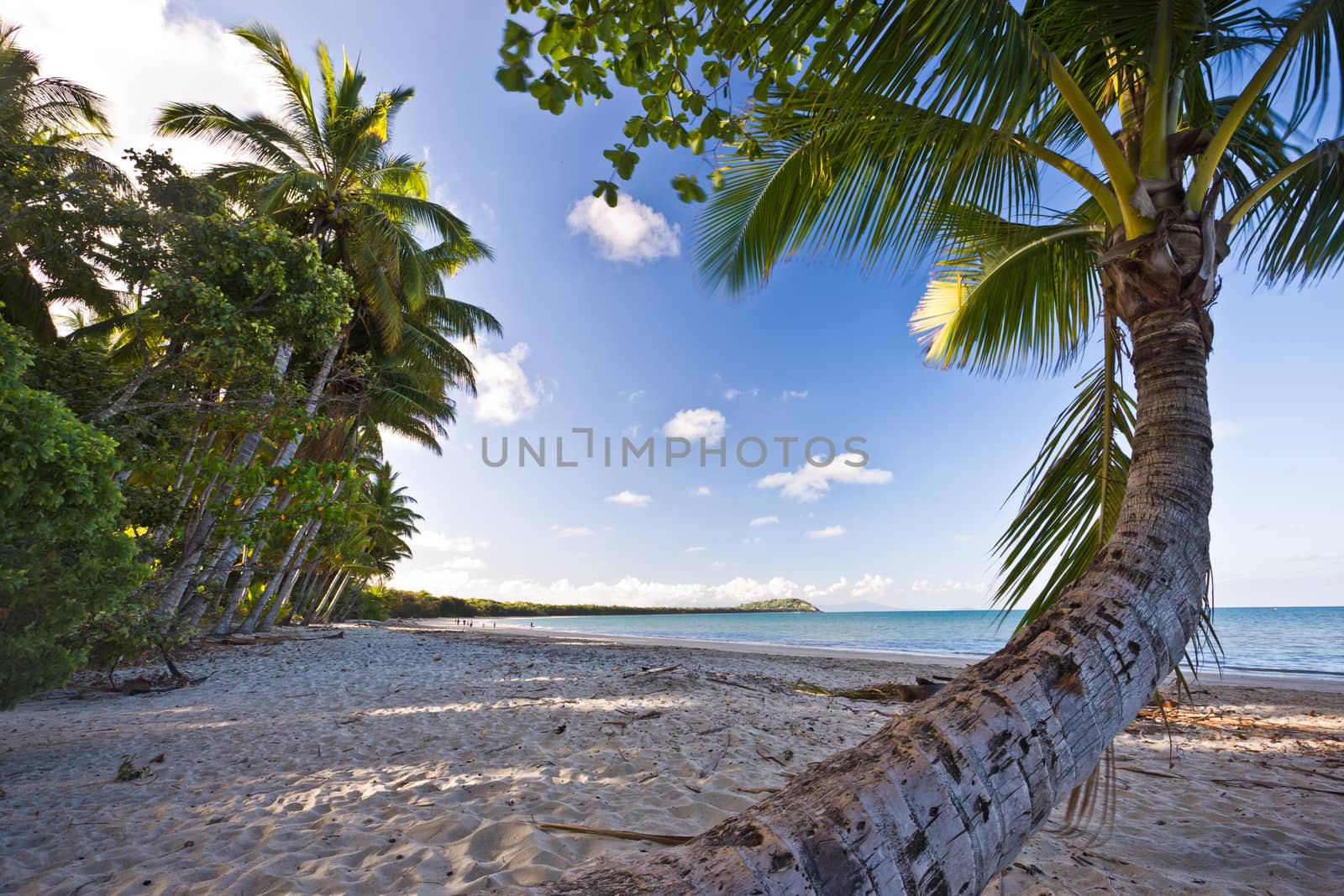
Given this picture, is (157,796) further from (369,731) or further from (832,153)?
(832,153)

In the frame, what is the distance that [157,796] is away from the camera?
132 inches

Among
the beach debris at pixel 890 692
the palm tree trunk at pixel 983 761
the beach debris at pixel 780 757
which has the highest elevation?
the palm tree trunk at pixel 983 761

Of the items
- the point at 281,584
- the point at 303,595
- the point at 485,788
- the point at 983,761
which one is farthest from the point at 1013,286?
the point at 303,595

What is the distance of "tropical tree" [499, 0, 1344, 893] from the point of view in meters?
1.00

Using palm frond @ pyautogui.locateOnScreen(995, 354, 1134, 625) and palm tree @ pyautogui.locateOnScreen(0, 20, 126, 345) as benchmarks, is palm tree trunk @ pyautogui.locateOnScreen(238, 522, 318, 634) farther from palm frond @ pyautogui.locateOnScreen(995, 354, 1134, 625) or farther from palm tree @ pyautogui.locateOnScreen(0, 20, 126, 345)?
palm frond @ pyautogui.locateOnScreen(995, 354, 1134, 625)

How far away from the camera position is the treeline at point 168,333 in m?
3.54

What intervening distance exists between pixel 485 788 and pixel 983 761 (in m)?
3.27

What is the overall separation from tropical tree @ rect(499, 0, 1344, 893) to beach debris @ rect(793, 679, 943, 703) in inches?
193

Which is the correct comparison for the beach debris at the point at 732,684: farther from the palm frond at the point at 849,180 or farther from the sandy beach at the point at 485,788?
the palm frond at the point at 849,180

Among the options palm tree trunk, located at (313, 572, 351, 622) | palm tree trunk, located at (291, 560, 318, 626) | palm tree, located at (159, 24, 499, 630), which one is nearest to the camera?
palm tree, located at (159, 24, 499, 630)

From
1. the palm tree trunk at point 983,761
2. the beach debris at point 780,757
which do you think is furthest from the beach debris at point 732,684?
the palm tree trunk at point 983,761

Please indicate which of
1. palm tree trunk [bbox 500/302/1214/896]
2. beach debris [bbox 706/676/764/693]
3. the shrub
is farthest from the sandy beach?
palm tree trunk [bbox 500/302/1214/896]

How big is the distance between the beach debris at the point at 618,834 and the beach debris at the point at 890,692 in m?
5.00

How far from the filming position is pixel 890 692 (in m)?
7.66
